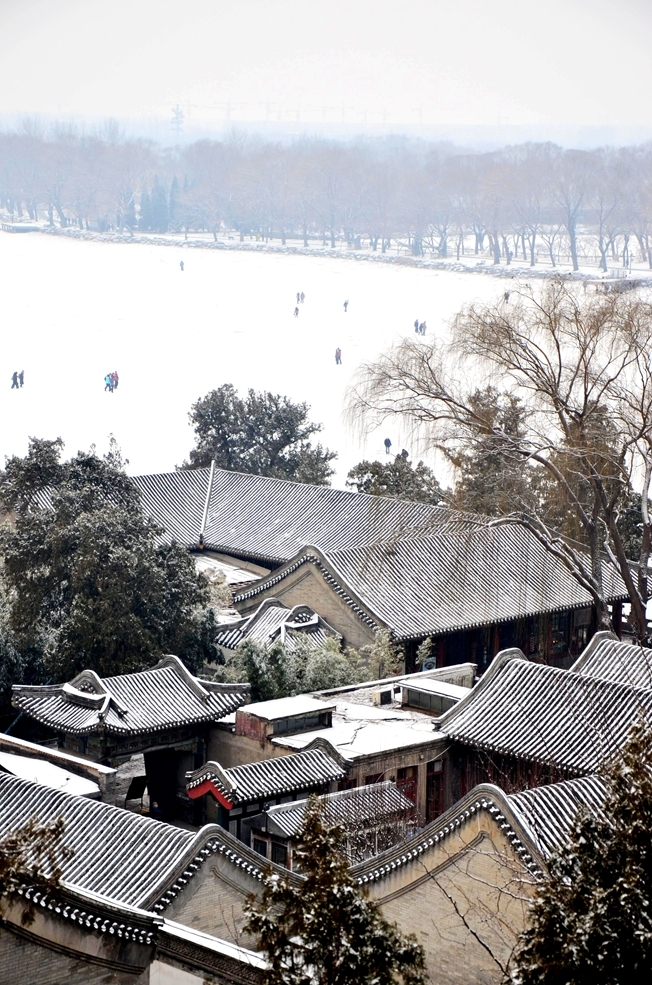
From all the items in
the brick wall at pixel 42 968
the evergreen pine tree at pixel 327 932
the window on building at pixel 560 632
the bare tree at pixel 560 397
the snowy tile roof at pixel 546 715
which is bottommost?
the window on building at pixel 560 632

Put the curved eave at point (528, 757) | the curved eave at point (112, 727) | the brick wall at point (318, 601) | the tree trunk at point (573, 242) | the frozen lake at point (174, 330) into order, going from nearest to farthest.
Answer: the curved eave at point (528, 757)
the curved eave at point (112, 727)
the brick wall at point (318, 601)
the frozen lake at point (174, 330)
the tree trunk at point (573, 242)

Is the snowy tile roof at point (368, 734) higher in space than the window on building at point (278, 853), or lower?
higher

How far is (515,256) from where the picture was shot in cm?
7594

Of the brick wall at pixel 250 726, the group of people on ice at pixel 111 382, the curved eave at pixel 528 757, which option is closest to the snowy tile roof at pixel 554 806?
the curved eave at pixel 528 757

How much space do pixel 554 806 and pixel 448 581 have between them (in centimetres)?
940

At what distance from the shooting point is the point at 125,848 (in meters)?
11.4

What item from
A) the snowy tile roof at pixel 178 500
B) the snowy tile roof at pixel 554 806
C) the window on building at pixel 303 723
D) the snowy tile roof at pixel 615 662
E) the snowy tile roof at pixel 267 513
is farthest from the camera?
the snowy tile roof at pixel 178 500

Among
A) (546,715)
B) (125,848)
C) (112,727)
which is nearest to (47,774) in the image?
(112,727)

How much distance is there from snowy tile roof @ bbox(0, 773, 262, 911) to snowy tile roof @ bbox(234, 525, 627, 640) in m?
8.15

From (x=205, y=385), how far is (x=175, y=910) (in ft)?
148

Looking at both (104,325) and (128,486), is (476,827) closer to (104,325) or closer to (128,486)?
(128,486)

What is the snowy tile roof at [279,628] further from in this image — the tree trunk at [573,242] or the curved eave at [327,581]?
the tree trunk at [573,242]

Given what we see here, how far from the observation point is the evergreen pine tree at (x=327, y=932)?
6.39 m

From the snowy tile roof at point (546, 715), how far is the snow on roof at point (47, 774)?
3.91 meters
